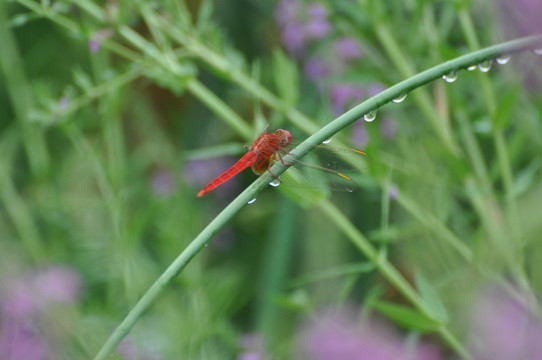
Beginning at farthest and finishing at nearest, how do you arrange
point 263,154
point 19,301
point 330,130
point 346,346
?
point 19,301 < point 346,346 < point 263,154 < point 330,130

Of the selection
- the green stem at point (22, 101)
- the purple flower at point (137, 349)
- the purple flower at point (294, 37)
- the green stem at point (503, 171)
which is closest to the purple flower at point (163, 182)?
the green stem at point (22, 101)

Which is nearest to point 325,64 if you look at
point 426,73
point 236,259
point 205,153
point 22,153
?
point 205,153

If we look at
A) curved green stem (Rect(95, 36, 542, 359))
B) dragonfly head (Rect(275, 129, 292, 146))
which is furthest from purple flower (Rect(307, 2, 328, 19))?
curved green stem (Rect(95, 36, 542, 359))

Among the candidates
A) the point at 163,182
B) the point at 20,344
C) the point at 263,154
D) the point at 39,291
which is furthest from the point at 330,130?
the point at 163,182

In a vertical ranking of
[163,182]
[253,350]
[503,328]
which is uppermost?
[163,182]

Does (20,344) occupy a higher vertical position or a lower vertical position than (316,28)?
lower

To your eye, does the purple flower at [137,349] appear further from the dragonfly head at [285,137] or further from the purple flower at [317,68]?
the purple flower at [317,68]

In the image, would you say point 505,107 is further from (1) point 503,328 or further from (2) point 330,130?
(2) point 330,130

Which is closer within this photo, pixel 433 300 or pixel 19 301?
pixel 433 300

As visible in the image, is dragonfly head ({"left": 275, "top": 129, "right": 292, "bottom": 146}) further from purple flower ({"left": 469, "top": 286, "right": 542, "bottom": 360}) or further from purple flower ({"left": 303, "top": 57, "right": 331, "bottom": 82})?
purple flower ({"left": 303, "top": 57, "right": 331, "bottom": 82})

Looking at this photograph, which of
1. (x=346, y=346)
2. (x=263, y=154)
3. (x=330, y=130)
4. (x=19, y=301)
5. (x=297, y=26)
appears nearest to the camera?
(x=330, y=130)
